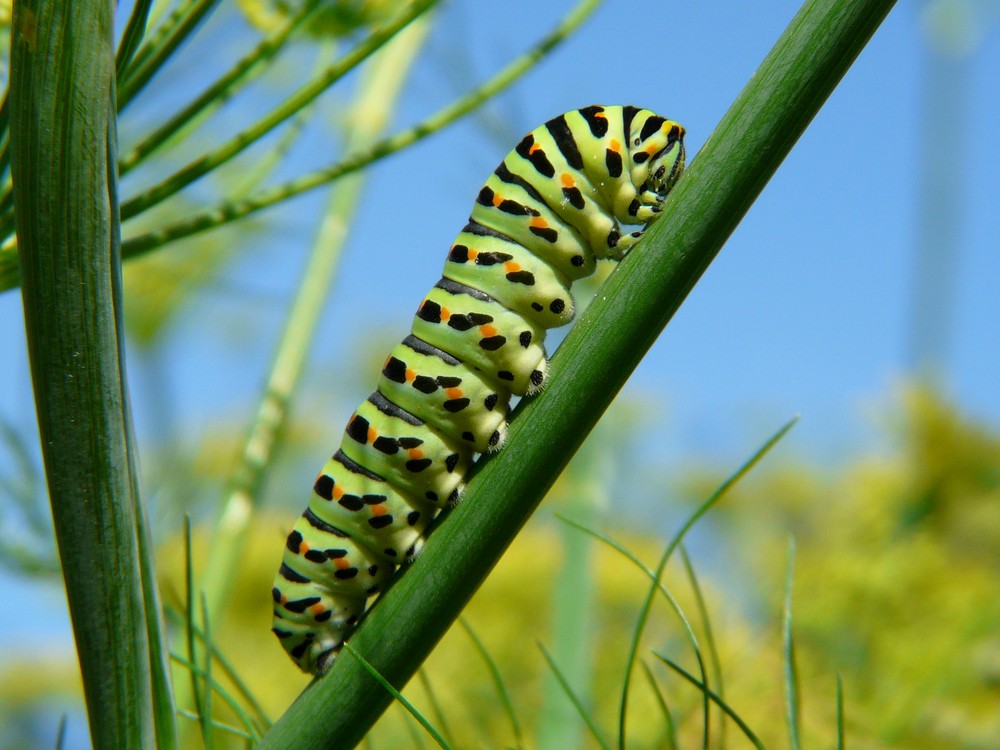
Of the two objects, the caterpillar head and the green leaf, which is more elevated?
the caterpillar head

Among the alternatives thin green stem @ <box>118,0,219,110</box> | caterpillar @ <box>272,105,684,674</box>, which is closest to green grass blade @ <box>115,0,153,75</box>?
thin green stem @ <box>118,0,219,110</box>

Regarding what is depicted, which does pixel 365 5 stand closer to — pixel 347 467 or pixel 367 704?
pixel 347 467

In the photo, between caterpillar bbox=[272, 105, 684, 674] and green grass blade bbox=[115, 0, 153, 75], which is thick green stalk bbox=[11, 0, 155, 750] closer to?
green grass blade bbox=[115, 0, 153, 75]

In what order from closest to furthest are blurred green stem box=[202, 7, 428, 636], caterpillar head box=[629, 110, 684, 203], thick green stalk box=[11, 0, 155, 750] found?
thick green stalk box=[11, 0, 155, 750]
caterpillar head box=[629, 110, 684, 203]
blurred green stem box=[202, 7, 428, 636]

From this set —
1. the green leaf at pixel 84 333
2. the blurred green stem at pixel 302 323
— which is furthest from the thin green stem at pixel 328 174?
the blurred green stem at pixel 302 323

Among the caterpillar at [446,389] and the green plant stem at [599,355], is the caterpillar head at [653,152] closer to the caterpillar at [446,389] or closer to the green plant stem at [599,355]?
the caterpillar at [446,389]

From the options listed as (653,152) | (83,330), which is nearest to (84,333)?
(83,330)
